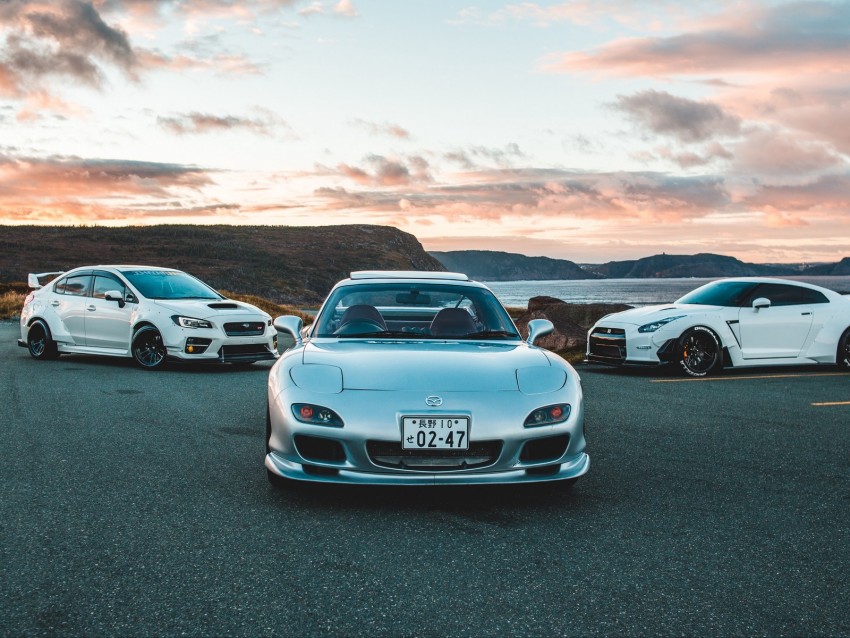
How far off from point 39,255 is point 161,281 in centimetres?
11063

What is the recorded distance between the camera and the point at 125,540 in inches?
171

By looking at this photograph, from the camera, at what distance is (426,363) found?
5.23 metres

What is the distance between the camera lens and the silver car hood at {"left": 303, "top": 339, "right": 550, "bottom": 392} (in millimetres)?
4980

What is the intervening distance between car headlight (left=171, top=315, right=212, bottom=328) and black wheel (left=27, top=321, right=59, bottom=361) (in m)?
2.81

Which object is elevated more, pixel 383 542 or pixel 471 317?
pixel 471 317

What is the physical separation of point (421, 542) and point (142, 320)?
973 cm

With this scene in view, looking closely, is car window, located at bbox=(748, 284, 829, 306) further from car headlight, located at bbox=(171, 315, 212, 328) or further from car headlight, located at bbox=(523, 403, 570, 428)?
car headlight, located at bbox=(523, 403, 570, 428)

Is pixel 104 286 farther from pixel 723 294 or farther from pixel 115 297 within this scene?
pixel 723 294

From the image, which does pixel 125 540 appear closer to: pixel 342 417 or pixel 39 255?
pixel 342 417

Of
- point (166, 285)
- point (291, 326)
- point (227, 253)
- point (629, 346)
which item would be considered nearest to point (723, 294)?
point (629, 346)

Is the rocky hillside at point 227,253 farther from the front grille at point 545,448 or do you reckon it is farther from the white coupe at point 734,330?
the front grille at point 545,448

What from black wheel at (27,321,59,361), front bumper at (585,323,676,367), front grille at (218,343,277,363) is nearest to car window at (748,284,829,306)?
front bumper at (585,323,676,367)

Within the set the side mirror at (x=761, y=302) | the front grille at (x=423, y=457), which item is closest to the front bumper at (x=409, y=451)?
the front grille at (x=423, y=457)

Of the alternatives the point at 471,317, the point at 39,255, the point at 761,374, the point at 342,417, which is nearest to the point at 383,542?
the point at 342,417
